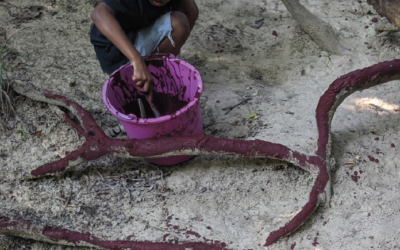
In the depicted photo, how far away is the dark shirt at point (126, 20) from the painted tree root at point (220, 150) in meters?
0.44

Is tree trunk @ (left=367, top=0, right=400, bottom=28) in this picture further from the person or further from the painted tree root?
the person

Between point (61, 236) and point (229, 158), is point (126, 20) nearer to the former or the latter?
point (229, 158)

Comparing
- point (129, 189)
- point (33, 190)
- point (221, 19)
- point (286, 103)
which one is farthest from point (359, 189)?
point (221, 19)

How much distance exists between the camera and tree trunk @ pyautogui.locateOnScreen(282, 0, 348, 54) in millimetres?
2697

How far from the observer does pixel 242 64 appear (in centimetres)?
273

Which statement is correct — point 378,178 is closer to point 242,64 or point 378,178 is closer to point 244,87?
point 244,87

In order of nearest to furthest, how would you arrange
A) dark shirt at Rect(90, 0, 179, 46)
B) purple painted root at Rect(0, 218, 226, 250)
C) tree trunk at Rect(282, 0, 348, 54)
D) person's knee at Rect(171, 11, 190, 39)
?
purple painted root at Rect(0, 218, 226, 250), dark shirt at Rect(90, 0, 179, 46), person's knee at Rect(171, 11, 190, 39), tree trunk at Rect(282, 0, 348, 54)

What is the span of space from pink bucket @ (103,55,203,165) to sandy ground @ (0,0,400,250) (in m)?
0.20

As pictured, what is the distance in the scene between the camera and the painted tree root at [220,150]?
5.77ft

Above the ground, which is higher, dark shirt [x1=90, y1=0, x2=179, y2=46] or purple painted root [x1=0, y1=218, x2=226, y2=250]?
dark shirt [x1=90, y1=0, x2=179, y2=46]

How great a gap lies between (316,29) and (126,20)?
133cm

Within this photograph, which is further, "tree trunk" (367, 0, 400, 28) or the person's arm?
"tree trunk" (367, 0, 400, 28)

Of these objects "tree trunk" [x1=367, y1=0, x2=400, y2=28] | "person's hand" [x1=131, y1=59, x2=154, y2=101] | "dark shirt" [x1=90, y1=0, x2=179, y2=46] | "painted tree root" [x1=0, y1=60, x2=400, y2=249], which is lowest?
"painted tree root" [x1=0, y1=60, x2=400, y2=249]

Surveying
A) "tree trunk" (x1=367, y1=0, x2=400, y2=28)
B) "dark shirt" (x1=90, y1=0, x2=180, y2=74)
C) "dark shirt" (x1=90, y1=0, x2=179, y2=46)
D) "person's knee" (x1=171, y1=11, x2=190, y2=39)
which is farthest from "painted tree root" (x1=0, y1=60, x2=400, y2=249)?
"tree trunk" (x1=367, y1=0, x2=400, y2=28)
